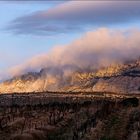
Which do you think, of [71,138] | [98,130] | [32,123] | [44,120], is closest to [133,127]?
[98,130]

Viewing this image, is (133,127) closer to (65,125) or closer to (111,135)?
(111,135)

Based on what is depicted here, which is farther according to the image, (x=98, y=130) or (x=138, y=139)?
(x=98, y=130)

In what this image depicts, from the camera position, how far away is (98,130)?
265 ft

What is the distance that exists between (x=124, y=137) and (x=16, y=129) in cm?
2835

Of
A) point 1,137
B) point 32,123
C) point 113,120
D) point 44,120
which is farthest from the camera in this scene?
point 44,120

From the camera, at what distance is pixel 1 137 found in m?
78.8

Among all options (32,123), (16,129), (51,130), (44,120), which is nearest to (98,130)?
(51,130)

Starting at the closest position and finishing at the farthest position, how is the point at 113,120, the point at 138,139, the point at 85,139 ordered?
1. the point at 138,139
2. the point at 85,139
3. the point at 113,120

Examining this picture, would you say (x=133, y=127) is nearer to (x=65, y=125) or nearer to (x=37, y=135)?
(x=37, y=135)

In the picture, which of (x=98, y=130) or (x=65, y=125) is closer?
(x=98, y=130)

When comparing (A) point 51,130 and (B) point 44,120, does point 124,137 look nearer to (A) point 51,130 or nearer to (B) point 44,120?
(A) point 51,130

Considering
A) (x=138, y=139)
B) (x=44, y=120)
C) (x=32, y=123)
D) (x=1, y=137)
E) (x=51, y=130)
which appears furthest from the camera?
(x=44, y=120)

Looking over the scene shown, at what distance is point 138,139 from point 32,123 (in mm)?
47100

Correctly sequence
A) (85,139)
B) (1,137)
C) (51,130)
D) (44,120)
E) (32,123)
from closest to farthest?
(85,139) < (1,137) < (51,130) < (32,123) < (44,120)
